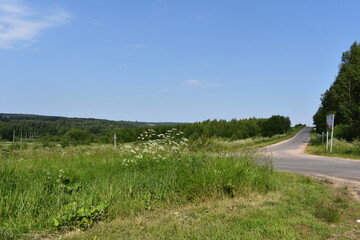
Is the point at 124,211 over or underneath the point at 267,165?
underneath

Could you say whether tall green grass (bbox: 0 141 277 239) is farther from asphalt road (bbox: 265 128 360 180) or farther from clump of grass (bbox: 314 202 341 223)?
asphalt road (bbox: 265 128 360 180)

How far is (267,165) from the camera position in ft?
27.1

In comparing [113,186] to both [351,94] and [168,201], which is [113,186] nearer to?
[168,201]

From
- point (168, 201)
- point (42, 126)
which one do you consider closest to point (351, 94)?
point (168, 201)

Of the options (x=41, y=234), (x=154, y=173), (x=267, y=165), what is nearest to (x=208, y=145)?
(x=267, y=165)

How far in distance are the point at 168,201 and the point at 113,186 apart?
3.74ft

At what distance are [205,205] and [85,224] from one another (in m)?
2.34

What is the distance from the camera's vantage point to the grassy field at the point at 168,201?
4348 mm

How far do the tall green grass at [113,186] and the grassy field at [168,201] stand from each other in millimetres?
17

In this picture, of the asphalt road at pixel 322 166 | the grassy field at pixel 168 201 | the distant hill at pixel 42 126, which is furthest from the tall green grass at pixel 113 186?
the distant hill at pixel 42 126

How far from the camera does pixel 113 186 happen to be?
579 cm

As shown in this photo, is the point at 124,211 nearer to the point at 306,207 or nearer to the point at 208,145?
the point at 306,207

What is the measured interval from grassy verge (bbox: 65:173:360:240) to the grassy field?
0.02 m

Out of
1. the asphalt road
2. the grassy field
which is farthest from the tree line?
the grassy field
